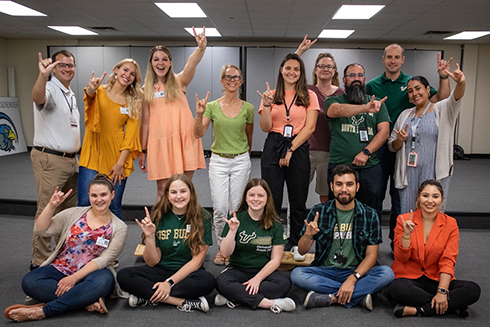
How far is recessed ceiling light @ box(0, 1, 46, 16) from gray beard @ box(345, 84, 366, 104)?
20.7 ft

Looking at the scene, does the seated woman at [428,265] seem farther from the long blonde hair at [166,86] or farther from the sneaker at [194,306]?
the long blonde hair at [166,86]

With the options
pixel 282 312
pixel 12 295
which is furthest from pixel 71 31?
pixel 282 312

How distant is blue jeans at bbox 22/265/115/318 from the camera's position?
232cm

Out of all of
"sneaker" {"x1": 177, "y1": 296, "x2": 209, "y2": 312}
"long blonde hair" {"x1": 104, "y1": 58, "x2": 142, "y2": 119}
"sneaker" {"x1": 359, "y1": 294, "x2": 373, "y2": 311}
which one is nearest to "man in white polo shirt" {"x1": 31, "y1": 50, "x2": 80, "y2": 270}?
"long blonde hair" {"x1": 104, "y1": 58, "x2": 142, "y2": 119}

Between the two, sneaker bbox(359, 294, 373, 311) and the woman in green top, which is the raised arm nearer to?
the woman in green top

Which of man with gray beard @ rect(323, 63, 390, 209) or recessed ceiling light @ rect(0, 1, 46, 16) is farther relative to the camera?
recessed ceiling light @ rect(0, 1, 46, 16)

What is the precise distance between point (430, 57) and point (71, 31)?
8.42 m

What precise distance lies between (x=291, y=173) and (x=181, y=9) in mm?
5102

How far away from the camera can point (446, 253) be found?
8.09ft

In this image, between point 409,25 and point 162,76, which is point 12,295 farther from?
point 409,25

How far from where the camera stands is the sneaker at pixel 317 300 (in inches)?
98.4

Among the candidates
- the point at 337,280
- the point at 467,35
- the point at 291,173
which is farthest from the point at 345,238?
the point at 467,35

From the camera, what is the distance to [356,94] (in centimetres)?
305

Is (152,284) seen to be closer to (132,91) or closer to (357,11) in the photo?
(132,91)
